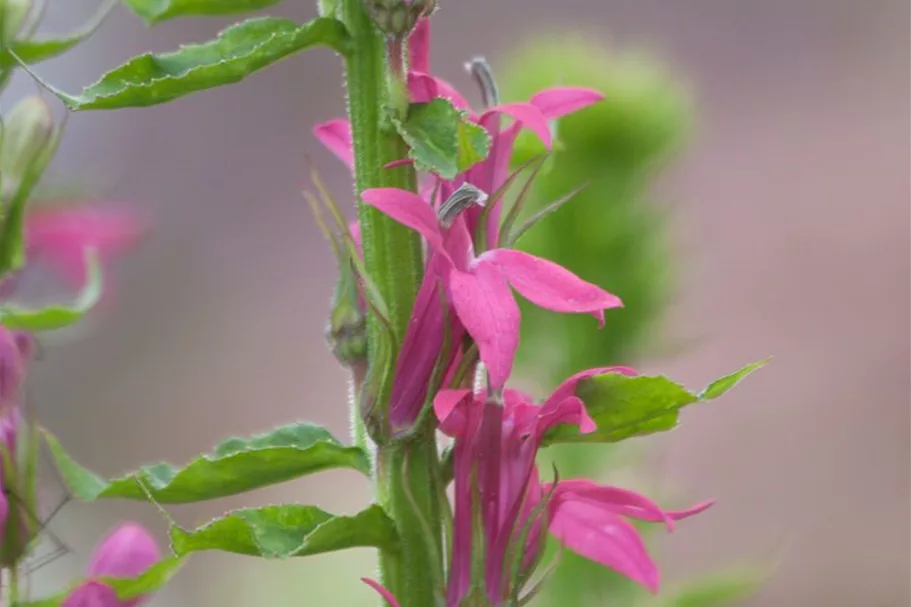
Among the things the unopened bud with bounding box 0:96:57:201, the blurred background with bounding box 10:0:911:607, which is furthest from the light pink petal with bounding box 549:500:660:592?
the blurred background with bounding box 10:0:911:607

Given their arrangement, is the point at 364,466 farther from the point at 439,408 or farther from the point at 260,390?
the point at 260,390

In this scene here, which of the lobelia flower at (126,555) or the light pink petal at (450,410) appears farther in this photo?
the lobelia flower at (126,555)

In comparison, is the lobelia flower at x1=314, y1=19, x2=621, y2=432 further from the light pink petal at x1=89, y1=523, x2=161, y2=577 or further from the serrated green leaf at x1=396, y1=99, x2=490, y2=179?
the light pink petal at x1=89, y1=523, x2=161, y2=577

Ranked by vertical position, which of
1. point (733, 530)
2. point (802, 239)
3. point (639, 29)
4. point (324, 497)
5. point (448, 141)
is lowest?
point (733, 530)

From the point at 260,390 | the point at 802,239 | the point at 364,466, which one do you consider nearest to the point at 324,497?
the point at 260,390

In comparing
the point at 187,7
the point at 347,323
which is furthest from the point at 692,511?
the point at 187,7

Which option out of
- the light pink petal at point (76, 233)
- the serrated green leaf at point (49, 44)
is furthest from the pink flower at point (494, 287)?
the light pink petal at point (76, 233)

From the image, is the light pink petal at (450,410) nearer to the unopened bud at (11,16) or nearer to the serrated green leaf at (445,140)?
the serrated green leaf at (445,140)
